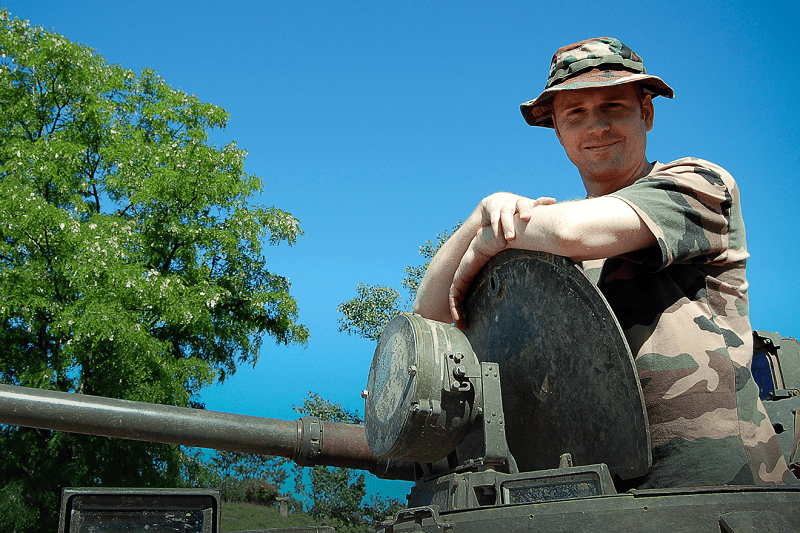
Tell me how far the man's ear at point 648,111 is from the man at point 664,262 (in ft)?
0.17

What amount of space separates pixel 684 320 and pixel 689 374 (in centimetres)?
20

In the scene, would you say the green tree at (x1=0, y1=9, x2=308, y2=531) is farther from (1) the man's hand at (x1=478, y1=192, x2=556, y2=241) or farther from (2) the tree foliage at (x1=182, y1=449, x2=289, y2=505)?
(1) the man's hand at (x1=478, y1=192, x2=556, y2=241)

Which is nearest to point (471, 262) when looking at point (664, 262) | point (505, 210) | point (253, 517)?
point (505, 210)

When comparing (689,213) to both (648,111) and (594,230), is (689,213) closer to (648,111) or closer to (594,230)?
(594,230)

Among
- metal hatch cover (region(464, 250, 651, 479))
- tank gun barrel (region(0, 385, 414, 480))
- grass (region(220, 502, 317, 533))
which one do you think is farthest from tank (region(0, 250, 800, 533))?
grass (region(220, 502, 317, 533))

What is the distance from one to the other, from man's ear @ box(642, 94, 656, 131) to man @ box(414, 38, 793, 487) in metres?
0.05

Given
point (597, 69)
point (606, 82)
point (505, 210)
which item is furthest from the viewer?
point (597, 69)

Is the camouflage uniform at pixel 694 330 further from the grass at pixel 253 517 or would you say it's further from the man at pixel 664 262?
the grass at pixel 253 517

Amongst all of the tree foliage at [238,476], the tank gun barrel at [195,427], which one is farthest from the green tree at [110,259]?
the tank gun barrel at [195,427]

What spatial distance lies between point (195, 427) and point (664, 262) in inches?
118

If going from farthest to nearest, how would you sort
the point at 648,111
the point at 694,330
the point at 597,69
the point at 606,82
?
the point at 648,111 < the point at 597,69 < the point at 606,82 < the point at 694,330

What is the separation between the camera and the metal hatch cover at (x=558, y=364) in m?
2.42

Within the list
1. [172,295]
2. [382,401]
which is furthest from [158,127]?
[382,401]

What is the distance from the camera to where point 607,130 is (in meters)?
3.05
